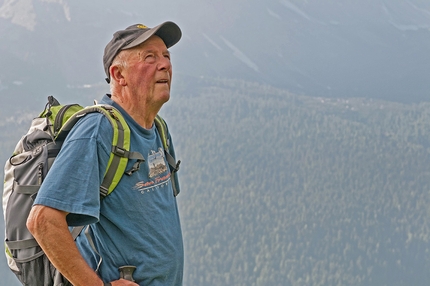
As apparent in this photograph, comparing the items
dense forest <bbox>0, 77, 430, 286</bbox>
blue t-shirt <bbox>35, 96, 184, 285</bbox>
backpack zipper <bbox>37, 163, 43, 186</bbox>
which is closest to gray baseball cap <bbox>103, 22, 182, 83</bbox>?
blue t-shirt <bbox>35, 96, 184, 285</bbox>

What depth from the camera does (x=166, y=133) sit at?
2.50 metres

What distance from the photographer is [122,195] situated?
6.82ft

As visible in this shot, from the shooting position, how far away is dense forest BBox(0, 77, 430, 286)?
87750mm

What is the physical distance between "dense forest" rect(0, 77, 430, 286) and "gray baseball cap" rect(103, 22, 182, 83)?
263 feet

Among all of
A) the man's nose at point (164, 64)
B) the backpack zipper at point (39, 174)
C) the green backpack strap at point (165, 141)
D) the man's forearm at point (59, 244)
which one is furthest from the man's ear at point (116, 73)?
the man's forearm at point (59, 244)

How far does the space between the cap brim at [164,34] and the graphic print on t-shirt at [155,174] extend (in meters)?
0.37

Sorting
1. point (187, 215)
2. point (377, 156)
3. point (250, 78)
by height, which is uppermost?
point (250, 78)

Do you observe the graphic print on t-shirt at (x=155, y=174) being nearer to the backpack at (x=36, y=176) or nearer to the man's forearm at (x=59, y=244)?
the backpack at (x=36, y=176)

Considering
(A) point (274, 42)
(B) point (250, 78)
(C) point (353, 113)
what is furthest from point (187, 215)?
(A) point (274, 42)

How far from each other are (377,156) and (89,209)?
10979 cm

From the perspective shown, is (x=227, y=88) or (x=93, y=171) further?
(x=227, y=88)

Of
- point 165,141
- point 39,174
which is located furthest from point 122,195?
point 165,141

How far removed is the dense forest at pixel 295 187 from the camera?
288ft

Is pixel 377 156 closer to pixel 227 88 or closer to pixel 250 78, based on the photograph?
Result: pixel 227 88
